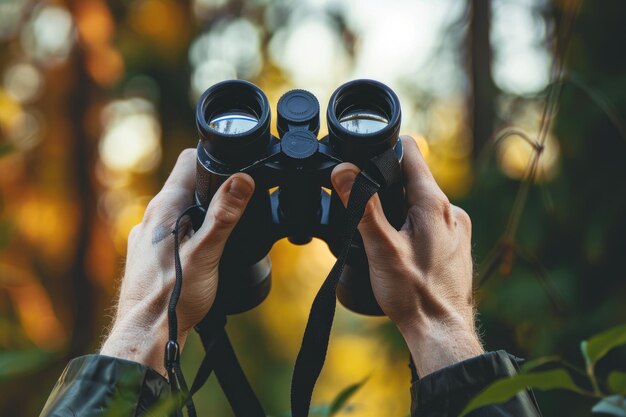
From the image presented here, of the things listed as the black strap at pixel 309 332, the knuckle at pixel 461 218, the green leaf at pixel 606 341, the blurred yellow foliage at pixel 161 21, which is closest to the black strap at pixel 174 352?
the black strap at pixel 309 332

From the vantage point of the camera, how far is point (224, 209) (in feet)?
4.23

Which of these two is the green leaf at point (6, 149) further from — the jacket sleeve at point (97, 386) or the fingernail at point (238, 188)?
the fingernail at point (238, 188)

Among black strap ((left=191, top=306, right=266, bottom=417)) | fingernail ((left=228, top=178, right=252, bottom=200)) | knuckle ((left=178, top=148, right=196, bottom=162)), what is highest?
knuckle ((left=178, top=148, right=196, bottom=162))

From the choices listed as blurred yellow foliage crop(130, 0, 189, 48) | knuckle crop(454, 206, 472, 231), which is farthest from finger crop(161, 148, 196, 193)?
blurred yellow foliage crop(130, 0, 189, 48)

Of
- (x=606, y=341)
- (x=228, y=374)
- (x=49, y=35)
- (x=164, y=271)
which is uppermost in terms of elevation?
(x=49, y=35)

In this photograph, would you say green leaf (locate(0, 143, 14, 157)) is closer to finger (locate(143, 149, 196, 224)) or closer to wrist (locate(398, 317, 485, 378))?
finger (locate(143, 149, 196, 224))

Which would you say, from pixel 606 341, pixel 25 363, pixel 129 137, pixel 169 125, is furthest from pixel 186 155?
pixel 129 137

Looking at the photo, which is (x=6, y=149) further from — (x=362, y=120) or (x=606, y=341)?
(x=362, y=120)

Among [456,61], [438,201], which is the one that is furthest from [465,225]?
[456,61]

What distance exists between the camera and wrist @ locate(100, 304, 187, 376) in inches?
50.2

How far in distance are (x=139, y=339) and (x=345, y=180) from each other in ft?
1.68

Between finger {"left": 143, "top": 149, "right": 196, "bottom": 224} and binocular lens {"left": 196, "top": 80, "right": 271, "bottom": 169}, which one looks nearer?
binocular lens {"left": 196, "top": 80, "right": 271, "bottom": 169}

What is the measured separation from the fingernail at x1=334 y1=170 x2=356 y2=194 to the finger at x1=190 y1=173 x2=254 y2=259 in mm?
169

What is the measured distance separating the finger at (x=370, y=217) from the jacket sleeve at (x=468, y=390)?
288 mm
